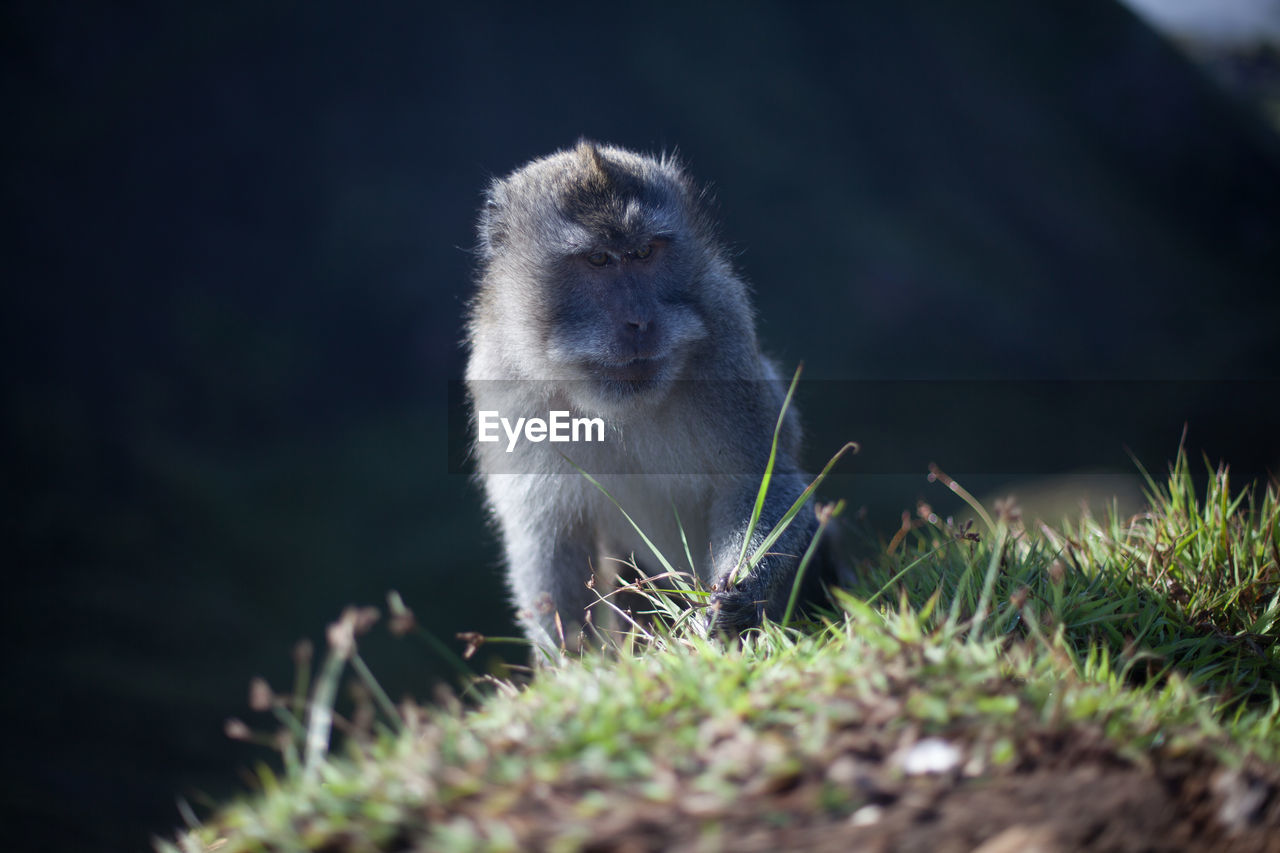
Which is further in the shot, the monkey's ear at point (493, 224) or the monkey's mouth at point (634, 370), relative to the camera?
the monkey's ear at point (493, 224)

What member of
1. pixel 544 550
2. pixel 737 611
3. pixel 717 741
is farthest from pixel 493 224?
pixel 717 741

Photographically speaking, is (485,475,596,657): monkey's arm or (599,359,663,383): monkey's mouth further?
(485,475,596,657): monkey's arm

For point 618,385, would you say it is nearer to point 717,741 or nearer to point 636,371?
point 636,371

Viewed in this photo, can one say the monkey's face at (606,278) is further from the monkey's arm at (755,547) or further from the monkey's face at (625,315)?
the monkey's arm at (755,547)

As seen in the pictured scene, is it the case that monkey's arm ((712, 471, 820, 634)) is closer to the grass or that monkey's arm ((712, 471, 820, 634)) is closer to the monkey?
the monkey

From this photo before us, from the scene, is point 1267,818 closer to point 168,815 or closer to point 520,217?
point 520,217

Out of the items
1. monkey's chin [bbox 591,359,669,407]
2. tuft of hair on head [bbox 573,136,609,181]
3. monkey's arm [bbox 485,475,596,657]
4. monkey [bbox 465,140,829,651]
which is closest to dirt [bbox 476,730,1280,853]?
monkey [bbox 465,140,829,651]

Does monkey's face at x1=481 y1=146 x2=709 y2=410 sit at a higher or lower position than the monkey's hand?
higher

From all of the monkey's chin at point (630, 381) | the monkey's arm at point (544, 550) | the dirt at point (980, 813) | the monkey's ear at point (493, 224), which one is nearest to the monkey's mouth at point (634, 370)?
the monkey's chin at point (630, 381)

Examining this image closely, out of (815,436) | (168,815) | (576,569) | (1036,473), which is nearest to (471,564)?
(168,815)
